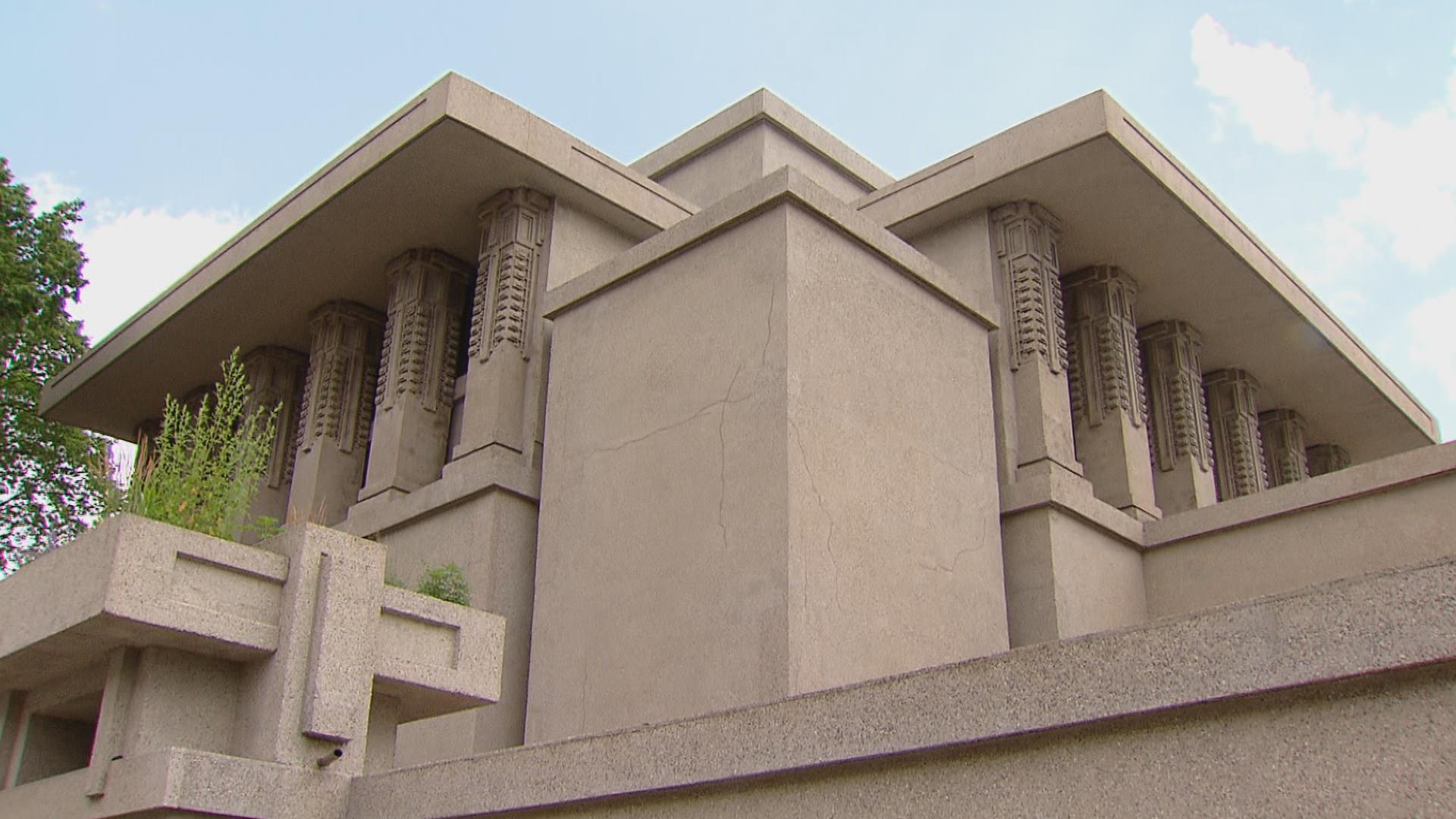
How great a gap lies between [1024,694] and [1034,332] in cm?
943

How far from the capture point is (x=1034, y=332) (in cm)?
1264

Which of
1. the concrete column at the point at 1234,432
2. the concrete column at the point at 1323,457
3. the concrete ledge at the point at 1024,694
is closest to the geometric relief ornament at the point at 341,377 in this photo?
the concrete column at the point at 1234,432

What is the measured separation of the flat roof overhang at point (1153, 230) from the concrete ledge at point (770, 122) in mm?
2784

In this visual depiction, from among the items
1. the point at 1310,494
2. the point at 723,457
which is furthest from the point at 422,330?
the point at 1310,494

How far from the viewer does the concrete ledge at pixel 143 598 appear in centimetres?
513

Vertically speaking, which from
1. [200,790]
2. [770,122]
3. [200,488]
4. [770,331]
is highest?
[770,122]

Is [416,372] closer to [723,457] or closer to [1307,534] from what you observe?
[723,457]

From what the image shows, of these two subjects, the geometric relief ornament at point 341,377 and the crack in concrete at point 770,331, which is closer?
the crack in concrete at point 770,331

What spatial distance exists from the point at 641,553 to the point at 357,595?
455 centimetres

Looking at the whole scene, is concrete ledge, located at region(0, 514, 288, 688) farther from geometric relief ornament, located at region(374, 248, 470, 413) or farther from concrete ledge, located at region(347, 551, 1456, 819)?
geometric relief ornament, located at region(374, 248, 470, 413)

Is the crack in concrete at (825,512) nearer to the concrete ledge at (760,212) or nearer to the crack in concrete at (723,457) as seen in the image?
the crack in concrete at (723,457)

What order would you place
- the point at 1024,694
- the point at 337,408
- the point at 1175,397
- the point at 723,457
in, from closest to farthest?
the point at 1024,694 → the point at 723,457 → the point at 1175,397 → the point at 337,408

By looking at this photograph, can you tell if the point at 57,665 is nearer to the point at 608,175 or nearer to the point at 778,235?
the point at 778,235

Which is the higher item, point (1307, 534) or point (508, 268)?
point (508, 268)
